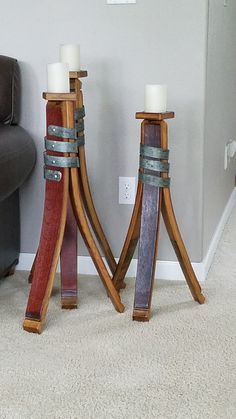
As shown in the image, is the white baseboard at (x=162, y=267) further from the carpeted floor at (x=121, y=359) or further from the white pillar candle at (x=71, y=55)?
the white pillar candle at (x=71, y=55)

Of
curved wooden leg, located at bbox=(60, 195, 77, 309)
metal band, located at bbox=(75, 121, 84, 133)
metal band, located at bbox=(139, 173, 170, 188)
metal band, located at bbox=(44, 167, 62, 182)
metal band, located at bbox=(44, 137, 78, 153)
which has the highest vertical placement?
metal band, located at bbox=(75, 121, 84, 133)

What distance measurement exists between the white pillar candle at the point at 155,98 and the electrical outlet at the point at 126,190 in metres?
0.43

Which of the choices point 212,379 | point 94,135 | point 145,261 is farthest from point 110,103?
point 212,379

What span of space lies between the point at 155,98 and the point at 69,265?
626 millimetres

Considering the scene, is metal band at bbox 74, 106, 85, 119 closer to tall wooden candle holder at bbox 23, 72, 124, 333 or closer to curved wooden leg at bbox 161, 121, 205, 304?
tall wooden candle holder at bbox 23, 72, 124, 333

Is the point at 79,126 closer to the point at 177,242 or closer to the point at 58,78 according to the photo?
the point at 58,78

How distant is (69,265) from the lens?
2.19 metres

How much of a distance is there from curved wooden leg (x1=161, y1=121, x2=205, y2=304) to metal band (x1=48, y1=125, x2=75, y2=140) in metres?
0.29

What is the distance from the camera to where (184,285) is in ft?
7.93

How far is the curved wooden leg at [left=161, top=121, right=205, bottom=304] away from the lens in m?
2.09

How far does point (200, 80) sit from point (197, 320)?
848 mm

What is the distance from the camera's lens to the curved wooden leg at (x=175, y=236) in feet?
6.85

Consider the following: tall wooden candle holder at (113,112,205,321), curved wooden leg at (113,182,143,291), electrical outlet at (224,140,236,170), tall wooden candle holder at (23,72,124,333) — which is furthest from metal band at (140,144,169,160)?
electrical outlet at (224,140,236,170)

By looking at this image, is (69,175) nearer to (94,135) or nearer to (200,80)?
(94,135)
